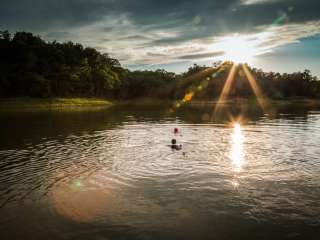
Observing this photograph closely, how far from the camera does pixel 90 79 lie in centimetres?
14362

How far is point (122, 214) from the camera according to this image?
1404 cm

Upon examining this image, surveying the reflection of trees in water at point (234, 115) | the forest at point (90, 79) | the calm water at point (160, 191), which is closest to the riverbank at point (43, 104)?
the forest at point (90, 79)

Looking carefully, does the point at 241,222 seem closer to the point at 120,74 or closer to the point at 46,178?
the point at 46,178

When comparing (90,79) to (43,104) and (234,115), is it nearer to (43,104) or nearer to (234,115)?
(43,104)

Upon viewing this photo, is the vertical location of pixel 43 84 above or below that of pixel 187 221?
above

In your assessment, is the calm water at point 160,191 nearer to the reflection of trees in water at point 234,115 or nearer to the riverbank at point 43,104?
the reflection of trees in water at point 234,115

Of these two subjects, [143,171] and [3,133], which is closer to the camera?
[143,171]

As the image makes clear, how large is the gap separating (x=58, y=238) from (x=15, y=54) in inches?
5373

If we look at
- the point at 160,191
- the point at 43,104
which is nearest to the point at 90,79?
the point at 43,104

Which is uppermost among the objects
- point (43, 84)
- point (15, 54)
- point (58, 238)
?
point (15, 54)

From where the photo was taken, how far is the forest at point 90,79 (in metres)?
118

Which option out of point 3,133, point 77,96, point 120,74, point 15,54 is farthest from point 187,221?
point 120,74

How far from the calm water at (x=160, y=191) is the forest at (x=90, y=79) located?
318ft

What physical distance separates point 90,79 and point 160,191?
13210 cm
